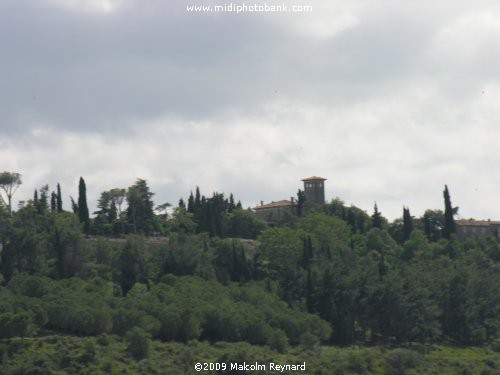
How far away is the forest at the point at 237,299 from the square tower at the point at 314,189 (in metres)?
40.1

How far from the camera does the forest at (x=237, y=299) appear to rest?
67.4 meters

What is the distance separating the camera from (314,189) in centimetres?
15900

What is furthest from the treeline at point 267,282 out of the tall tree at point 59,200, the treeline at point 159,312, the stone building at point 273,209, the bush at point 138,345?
the stone building at point 273,209

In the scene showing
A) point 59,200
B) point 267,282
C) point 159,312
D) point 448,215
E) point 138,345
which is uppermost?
point 59,200

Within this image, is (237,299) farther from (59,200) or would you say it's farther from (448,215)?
(448,215)

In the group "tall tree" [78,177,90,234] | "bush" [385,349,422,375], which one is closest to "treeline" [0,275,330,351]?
"bush" [385,349,422,375]

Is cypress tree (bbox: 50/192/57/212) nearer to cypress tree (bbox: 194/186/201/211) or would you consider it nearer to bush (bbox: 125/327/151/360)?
cypress tree (bbox: 194/186/201/211)

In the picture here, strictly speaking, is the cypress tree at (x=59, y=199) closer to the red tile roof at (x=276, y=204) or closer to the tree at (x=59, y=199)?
the tree at (x=59, y=199)

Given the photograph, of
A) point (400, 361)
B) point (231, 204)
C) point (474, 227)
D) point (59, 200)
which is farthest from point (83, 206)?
point (474, 227)

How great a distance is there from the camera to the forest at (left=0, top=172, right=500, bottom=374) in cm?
6738

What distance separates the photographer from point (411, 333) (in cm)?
8256

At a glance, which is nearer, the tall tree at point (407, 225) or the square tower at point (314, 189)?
the tall tree at point (407, 225)

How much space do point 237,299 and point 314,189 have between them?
3077 inches

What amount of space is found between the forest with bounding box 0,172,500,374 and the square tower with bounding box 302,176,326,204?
40146 millimetres
